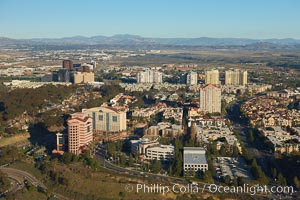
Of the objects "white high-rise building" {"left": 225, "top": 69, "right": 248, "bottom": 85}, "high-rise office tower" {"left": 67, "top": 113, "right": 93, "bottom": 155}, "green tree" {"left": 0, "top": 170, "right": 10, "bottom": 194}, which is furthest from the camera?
"white high-rise building" {"left": 225, "top": 69, "right": 248, "bottom": 85}

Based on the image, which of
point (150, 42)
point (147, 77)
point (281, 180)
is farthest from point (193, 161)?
point (150, 42)

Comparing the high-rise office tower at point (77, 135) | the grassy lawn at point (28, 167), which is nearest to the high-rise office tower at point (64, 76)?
the high-rise office tower at point (77, 135)

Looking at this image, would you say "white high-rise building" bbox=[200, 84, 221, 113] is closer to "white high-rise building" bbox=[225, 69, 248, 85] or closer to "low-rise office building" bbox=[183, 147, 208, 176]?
"low-rise office building" bbox=[183, 147, 208, 176]

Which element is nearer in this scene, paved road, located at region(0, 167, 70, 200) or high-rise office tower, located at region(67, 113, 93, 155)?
paved road, located at region(0, 167, 70, 200)

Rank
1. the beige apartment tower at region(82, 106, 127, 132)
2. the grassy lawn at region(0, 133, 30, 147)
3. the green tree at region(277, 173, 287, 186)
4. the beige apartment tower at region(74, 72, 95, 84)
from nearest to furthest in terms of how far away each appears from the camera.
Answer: the green tree at region(277, 173, 287, 186), the grassy lawn at region(0, 133, 30, 147), the beige apartment tower at region(82, 106, 127, 132), the beige apartment tower at region(74, 72, 95, 84)

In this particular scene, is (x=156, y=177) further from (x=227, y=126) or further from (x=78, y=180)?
(x=227, y=126)

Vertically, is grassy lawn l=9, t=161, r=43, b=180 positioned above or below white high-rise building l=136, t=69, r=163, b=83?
below

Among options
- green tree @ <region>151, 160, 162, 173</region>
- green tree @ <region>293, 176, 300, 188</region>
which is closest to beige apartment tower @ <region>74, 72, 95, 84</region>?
green tree @ <region>151, 160, 162, 173</region>
